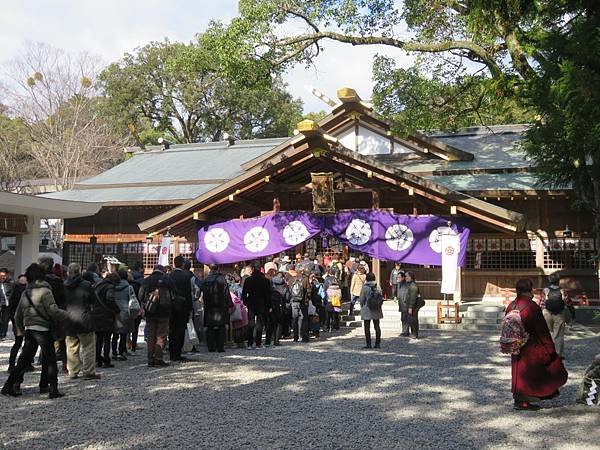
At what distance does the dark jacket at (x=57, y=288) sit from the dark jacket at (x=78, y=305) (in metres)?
0.10

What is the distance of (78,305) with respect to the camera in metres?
7.65

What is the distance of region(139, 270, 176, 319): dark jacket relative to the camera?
28.4 feet

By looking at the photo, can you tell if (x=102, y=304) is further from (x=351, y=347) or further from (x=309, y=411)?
(x=351, y=347)

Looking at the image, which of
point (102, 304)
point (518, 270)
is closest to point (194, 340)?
point (102, 304)

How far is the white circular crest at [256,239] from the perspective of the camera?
1761 cm

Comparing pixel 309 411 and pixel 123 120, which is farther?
pixel 123 120

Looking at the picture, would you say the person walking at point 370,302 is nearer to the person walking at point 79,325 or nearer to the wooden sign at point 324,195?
the person walking at point 79,325

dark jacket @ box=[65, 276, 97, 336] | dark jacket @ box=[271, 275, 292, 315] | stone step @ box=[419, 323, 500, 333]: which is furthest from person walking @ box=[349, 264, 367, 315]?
dark jacket @ box=[65, 276, 97, 336]

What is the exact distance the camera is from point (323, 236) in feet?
62.3

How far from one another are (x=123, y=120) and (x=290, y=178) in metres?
20.3

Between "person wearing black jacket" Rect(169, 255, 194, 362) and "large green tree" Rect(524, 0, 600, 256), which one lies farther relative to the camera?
"person wearing black jacket" Rect(169, 255, 194, 362)

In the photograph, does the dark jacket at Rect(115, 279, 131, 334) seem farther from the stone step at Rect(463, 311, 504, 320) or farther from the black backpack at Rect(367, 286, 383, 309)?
the stone step at Rect(463, 311, 504, 320)

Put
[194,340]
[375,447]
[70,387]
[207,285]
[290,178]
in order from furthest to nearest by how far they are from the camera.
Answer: [290,178], [194,340], [207,285], [70,387], [375,447]

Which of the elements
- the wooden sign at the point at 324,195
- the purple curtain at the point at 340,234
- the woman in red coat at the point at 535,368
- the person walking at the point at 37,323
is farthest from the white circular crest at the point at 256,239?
the woman in red coat at the point at 535,368
